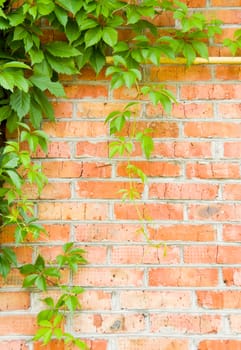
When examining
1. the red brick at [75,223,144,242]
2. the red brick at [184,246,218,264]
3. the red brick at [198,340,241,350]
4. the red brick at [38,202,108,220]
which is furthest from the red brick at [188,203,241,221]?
the red brick at [198,340,241,350]

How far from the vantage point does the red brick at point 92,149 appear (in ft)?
5.63

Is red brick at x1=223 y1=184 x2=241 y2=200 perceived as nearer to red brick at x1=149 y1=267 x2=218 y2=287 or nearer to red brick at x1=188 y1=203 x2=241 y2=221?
red brick at x1=188 y1=203 x2=241 y2=221

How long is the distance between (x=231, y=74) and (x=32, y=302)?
1.10 meters

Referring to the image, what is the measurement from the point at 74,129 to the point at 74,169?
148 mm

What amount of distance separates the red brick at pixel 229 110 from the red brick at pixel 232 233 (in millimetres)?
401

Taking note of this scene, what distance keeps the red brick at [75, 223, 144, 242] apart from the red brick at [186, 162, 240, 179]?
0.28m

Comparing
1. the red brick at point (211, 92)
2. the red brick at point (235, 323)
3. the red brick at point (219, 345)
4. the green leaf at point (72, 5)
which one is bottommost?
the red brick at point (219, 345)

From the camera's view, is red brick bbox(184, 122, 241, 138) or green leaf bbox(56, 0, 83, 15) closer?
green leaf bbox(56, 0, 83, 15)

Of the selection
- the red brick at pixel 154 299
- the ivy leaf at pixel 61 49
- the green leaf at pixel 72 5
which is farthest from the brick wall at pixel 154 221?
the green leaf at pixel 72 5

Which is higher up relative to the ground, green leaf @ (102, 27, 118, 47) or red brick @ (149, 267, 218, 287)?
green leaf @ (102, 27, 118, 47)

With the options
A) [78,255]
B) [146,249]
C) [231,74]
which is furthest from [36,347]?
[231,74]

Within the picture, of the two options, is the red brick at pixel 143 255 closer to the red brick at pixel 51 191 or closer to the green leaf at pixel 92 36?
the red brick at pixel 51 191

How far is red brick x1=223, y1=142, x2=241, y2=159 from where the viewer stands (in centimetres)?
171

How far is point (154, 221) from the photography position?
1690 millimetres
